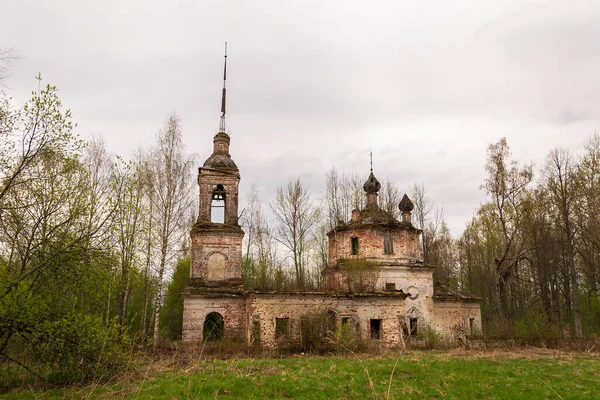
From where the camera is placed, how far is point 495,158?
27125mm

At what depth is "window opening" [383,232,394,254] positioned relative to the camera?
26386 millimetres

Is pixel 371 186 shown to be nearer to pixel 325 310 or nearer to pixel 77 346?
pixel 325 310

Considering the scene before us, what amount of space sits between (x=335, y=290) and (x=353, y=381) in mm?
11776

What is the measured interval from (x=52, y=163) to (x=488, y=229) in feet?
112

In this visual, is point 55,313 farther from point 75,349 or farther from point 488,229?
point 488,229

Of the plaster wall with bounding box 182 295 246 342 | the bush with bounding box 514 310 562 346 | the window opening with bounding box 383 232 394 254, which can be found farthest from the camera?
the window opening with bounding box 383 232 394 254

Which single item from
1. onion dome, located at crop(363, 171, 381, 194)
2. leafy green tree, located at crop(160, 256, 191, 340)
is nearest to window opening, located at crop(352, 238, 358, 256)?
onion dome, located at crop(363, 171, 381, 194)

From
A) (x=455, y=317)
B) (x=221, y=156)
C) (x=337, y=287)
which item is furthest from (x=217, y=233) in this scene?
(x=455, y=317)

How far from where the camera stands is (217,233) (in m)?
22.7

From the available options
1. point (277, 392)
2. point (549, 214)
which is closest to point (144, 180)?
point (277, 392)

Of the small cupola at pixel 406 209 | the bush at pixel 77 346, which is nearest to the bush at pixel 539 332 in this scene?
the small cupola at pixel 406 209

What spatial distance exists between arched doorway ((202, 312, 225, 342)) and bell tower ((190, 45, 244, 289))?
1.91 m

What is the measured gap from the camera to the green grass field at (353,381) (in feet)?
33.0

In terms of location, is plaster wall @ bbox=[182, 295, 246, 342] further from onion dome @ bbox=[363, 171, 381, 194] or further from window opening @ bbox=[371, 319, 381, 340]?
onion dome @ bbox=[363, 171, 381, 194]
